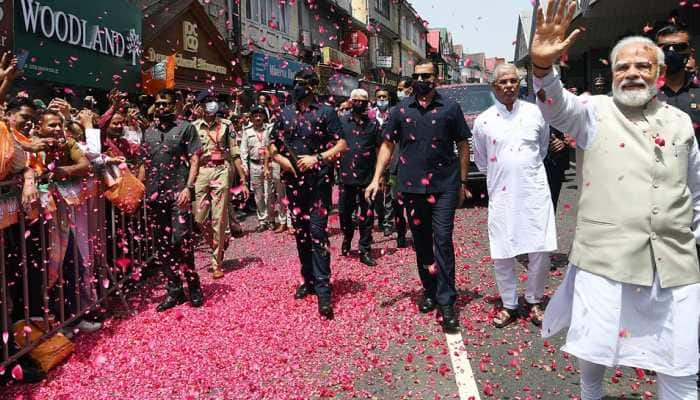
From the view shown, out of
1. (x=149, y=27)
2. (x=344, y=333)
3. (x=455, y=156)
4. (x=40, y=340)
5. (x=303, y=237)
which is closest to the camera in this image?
(x=40, y=340)

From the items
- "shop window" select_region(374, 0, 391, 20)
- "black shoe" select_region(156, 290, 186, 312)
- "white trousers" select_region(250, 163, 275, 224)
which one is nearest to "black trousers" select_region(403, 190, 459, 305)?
"black shoe" select_region(156, 290, 186, 312)

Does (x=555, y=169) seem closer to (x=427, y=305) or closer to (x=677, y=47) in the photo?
(x=427, y=305)

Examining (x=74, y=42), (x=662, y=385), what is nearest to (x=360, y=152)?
(x=662, y=385)

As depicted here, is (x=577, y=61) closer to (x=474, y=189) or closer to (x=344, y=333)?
(x=474, y=189)

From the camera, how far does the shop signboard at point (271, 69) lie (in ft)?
66.8

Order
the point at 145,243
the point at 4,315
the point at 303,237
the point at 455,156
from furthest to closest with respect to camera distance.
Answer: the point at 145,243 < the point at 303,237 < the point at 455,156 < the point at 4,315

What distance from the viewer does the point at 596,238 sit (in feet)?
9.71

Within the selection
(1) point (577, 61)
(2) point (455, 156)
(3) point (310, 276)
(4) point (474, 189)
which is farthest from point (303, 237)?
(1) point (577, 61)

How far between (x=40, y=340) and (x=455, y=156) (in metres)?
3.68

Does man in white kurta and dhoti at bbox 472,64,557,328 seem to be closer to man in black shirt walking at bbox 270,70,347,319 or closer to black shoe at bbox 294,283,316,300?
man in black shirt walking at bbox 270,70,347,319

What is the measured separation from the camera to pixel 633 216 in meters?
2.85

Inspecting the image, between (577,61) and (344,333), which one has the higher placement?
(577,61)

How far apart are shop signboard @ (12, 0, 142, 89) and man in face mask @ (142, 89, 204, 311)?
15.0 feet

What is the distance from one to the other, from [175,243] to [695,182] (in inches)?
179
